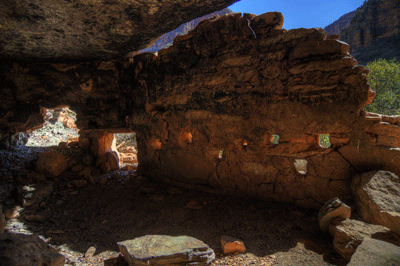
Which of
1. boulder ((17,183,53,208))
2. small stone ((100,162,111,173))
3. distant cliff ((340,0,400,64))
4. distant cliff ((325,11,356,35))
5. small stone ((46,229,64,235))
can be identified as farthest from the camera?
distant cliff ((325,11,356,35))

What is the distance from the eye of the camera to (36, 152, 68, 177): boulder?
4.70 meters

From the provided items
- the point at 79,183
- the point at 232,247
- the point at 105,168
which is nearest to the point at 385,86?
the point at 232,247

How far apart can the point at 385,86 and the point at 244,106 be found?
26.1 feet

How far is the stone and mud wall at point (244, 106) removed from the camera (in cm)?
276

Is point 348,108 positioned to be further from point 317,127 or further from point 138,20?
point 138,20

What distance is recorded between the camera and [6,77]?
493 cm

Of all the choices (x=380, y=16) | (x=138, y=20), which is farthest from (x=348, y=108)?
(x=380, y=16)

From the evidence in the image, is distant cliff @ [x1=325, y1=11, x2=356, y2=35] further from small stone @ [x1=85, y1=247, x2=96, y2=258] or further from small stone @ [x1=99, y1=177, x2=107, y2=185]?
small stone @ [x1=85, y1=247, x2=96, y2=258]

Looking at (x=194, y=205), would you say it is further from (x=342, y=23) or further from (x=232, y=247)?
(x=342, y=23)

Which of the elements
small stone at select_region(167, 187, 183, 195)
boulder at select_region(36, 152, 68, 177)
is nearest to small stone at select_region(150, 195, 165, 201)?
small stone at select_region(167, 187, 183, 195)

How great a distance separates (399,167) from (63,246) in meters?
4.34

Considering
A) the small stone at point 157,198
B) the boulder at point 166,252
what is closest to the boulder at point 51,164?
the small stone at point 157,198

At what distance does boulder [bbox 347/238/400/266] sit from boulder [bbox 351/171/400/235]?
603 mm

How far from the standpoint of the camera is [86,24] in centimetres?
333
